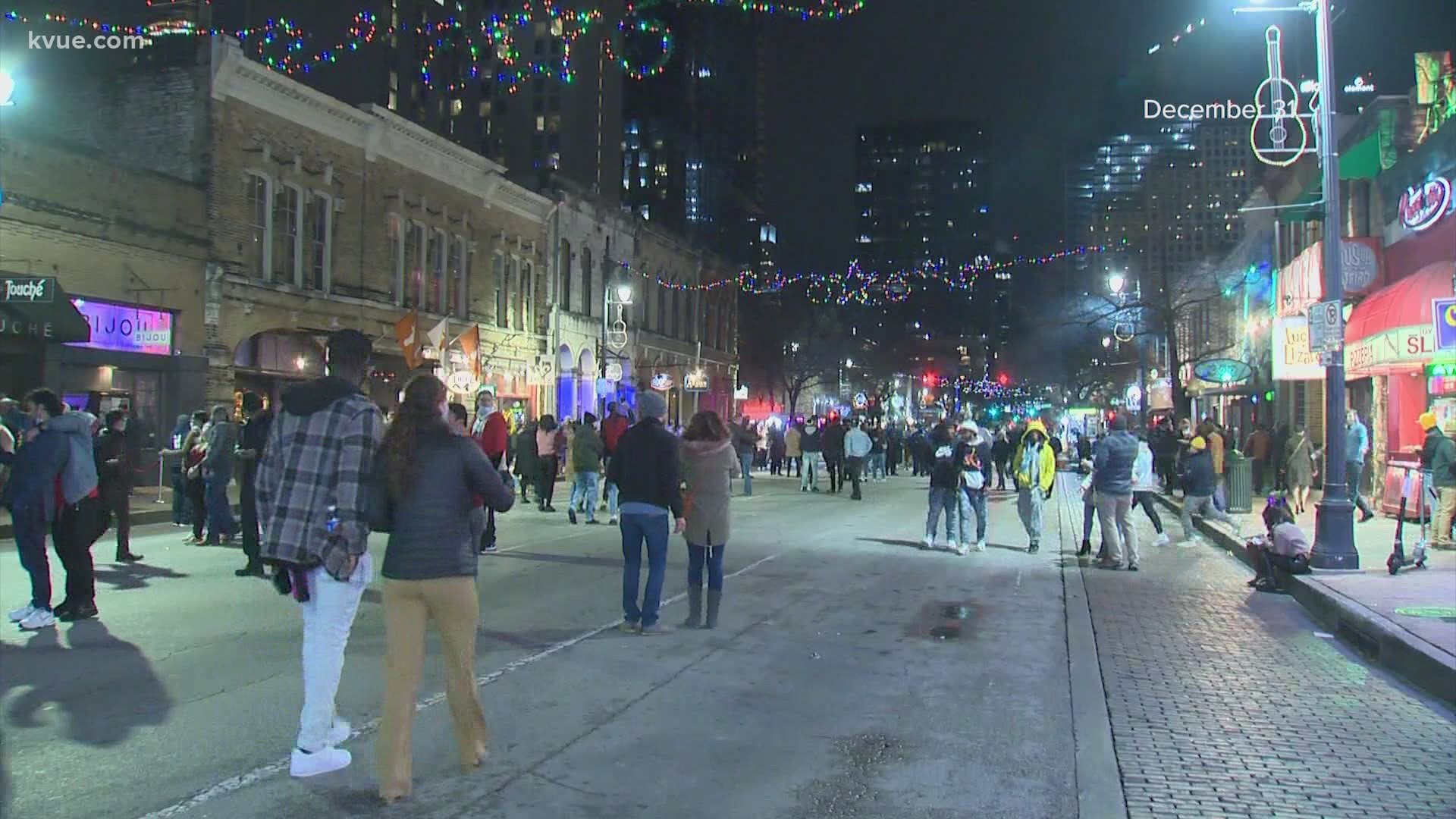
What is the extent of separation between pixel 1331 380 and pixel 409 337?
2238 centimetres

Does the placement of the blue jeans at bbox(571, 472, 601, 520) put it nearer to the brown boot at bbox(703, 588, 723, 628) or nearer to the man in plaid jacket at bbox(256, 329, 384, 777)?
the brown boot at bbox(703, 588, 723, 628)

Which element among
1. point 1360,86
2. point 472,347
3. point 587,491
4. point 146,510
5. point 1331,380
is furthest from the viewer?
point 472,347

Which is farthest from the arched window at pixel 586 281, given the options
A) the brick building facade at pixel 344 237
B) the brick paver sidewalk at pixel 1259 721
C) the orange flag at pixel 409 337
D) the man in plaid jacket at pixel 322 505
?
the man in plaid jacket at pixel 322 505

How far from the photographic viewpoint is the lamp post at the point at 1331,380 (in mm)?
12227

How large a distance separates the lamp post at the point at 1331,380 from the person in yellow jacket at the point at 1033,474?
3474 millimetres

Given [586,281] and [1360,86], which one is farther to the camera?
[586,281]

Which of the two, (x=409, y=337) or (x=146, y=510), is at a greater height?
(x=409, y=337)

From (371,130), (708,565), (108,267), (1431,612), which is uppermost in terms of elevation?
(371,130)

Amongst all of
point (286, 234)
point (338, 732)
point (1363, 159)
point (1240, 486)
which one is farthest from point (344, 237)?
point (338, 732)

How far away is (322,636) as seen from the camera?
16.3ft

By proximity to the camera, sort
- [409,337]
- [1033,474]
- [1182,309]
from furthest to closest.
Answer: [1182,309], [409,337], [1033,474]

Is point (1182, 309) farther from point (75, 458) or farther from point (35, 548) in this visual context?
point (35, 548)

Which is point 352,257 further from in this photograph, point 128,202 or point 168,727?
point 168,727

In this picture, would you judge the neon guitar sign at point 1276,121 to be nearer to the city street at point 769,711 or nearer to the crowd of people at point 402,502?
the crowd of people at point 402,502
